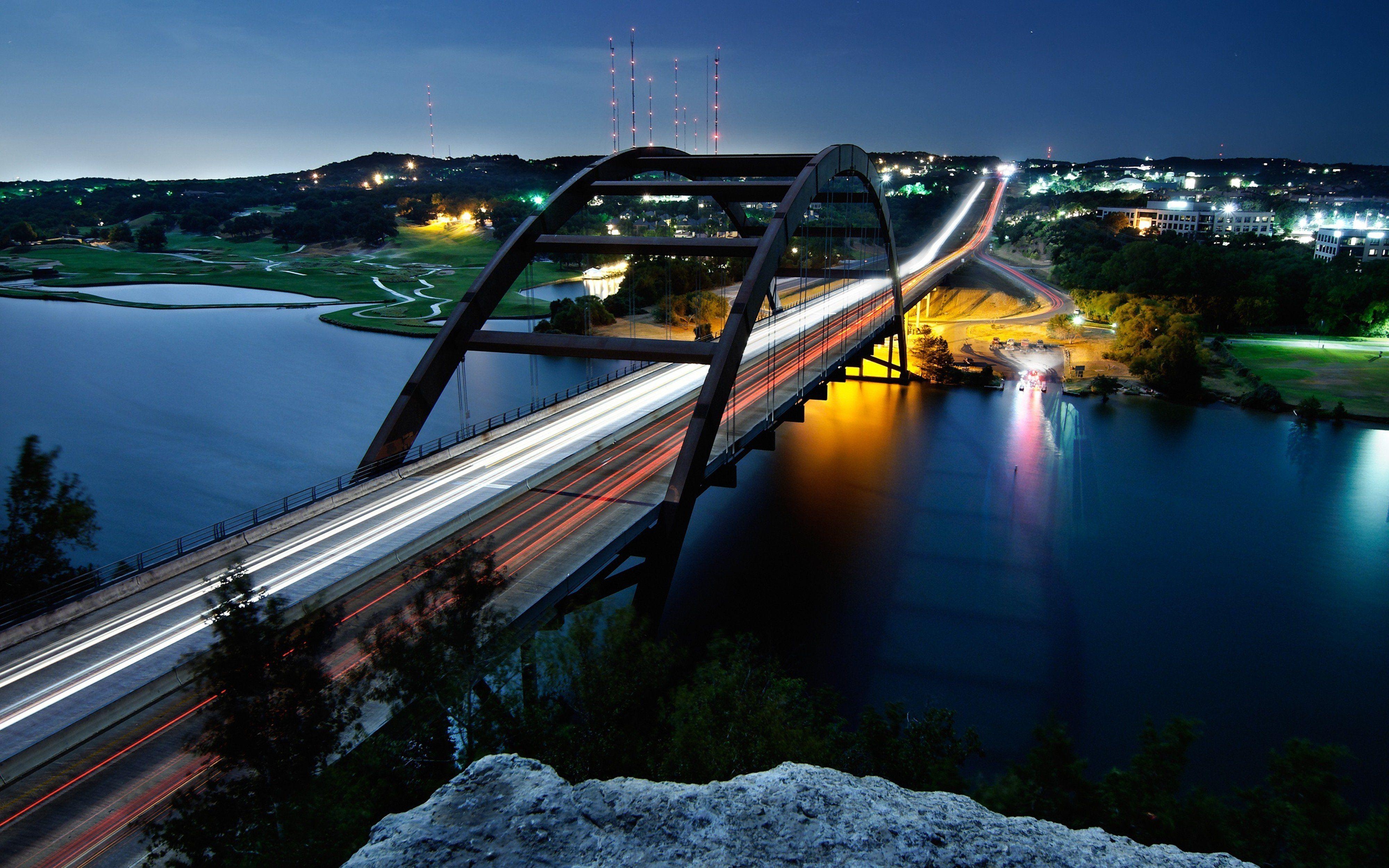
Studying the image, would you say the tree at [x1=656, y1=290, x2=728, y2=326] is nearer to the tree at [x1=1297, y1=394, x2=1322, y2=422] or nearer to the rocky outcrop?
the tree at [x1=1297, y1=394, x2=1322, y2=422]

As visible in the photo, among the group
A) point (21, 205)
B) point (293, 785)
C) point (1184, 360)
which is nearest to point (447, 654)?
point (293, 785)

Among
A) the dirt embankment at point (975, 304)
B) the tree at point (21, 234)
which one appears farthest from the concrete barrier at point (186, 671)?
the tree at point (21, 234)

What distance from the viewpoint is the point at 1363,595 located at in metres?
28.2

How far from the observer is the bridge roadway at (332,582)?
1046cm

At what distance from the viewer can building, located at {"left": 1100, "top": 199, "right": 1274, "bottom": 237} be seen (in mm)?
128375

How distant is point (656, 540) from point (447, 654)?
8.20 m

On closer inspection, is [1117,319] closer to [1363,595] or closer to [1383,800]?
[1363,595]

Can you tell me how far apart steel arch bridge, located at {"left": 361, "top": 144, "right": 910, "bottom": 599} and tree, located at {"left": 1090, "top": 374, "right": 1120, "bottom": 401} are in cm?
3194

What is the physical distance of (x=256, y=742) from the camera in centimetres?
899

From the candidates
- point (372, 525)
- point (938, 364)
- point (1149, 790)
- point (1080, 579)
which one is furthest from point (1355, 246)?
point (372, 525)

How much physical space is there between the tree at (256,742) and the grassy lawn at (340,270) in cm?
6585

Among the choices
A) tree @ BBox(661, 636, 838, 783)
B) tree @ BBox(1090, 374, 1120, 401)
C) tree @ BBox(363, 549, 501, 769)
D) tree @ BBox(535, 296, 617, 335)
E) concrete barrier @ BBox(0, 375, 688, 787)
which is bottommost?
tree @ BBox(1090, 374, 1120, 401)

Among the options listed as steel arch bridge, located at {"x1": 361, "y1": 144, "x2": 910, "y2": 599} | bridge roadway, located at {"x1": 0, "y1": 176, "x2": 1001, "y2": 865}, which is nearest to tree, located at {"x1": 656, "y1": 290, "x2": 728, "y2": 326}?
steel arch bridge, located at {"x1": 361, "y1": 144, "x2": 910, "y2": 599}

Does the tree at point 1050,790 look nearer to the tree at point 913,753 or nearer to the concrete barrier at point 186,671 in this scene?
the tree at point 913,753
